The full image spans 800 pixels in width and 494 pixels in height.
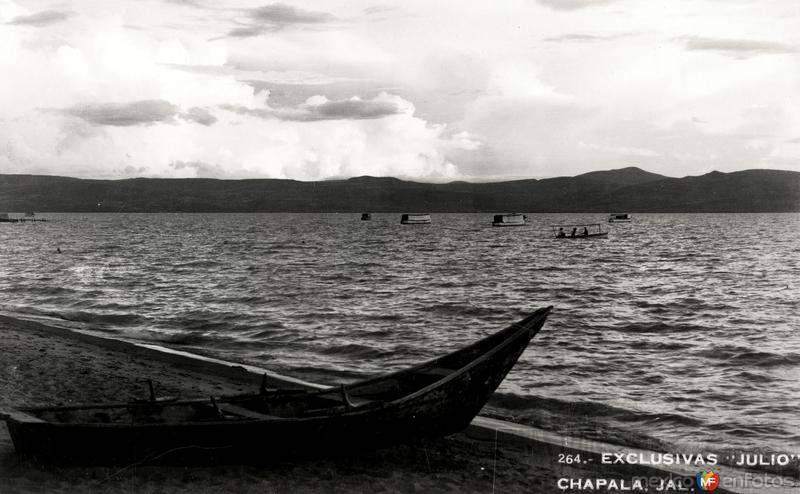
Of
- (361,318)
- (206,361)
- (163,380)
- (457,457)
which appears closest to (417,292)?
(361,318)

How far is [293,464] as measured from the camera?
8297 millimetres

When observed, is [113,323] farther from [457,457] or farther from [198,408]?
[457,457]

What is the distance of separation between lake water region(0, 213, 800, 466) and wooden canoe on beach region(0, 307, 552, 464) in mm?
3193

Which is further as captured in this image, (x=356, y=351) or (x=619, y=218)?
(x=619, y=218)

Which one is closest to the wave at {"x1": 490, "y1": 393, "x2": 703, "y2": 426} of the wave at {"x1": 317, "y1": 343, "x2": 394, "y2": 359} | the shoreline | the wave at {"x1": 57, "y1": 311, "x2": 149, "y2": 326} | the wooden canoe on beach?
the shoreline

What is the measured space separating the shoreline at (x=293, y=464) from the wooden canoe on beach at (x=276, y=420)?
283mm

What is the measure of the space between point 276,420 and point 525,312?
19.3 meters

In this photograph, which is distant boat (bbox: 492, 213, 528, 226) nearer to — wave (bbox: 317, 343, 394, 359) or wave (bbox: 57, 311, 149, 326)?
wave (bbox: 57, 311, 149, 326)

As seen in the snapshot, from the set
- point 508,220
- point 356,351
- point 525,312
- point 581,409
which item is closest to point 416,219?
point 508,220

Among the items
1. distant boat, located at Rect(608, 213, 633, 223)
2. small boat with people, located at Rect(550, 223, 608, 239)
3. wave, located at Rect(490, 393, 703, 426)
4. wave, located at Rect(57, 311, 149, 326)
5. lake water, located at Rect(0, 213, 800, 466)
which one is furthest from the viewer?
distant boat, located at Rect(608, 213, 633, 223)

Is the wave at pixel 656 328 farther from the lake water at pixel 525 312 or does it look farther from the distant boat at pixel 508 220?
the distant boat at pixel 508 220

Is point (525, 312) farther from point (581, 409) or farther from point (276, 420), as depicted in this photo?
point (276, 420)

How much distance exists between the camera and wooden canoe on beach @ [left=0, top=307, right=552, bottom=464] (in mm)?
7793

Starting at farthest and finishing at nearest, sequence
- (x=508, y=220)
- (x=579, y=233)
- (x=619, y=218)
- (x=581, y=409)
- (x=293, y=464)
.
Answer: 1. (x=619, y=218)
2. (x=508, y=220)
3. (x=579, y=233)
4. (x=581, y=409)
5. (x=293, y=464)
